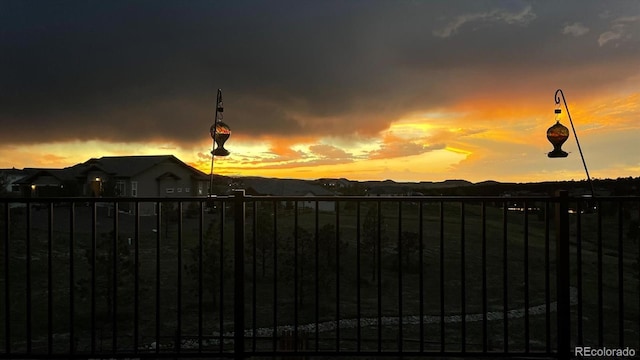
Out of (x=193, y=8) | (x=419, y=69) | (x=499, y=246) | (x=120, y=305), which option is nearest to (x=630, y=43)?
(x=419, y=69)

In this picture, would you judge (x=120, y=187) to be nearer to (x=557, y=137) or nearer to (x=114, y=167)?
(x=114, y=167)

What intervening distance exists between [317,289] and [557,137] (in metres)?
2.39

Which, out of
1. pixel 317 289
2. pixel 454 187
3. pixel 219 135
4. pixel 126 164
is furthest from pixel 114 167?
pixel 317 289

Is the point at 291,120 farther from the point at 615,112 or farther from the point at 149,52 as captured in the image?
Result: the point at 615,112

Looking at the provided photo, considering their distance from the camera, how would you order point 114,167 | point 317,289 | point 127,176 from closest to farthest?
point 317,289, point 127,176, point 114,167

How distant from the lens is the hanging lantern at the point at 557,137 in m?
3.56

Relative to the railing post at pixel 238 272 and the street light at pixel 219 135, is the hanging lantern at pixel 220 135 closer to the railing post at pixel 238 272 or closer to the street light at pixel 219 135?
the street light at pixel 219 135

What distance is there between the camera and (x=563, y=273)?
107 inches

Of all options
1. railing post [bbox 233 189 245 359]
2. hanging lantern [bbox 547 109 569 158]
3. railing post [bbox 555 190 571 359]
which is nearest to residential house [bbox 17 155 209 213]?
railing post [bbox 233 189 245 359]

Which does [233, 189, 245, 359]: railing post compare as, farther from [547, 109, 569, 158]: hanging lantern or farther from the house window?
the house window

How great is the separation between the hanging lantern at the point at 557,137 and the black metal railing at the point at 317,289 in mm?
606

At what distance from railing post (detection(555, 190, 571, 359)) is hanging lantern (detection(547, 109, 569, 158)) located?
106 centimetres

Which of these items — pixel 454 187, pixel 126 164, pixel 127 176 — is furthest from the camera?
pixel 126 164

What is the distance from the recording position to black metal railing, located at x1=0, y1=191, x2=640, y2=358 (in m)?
2.70
